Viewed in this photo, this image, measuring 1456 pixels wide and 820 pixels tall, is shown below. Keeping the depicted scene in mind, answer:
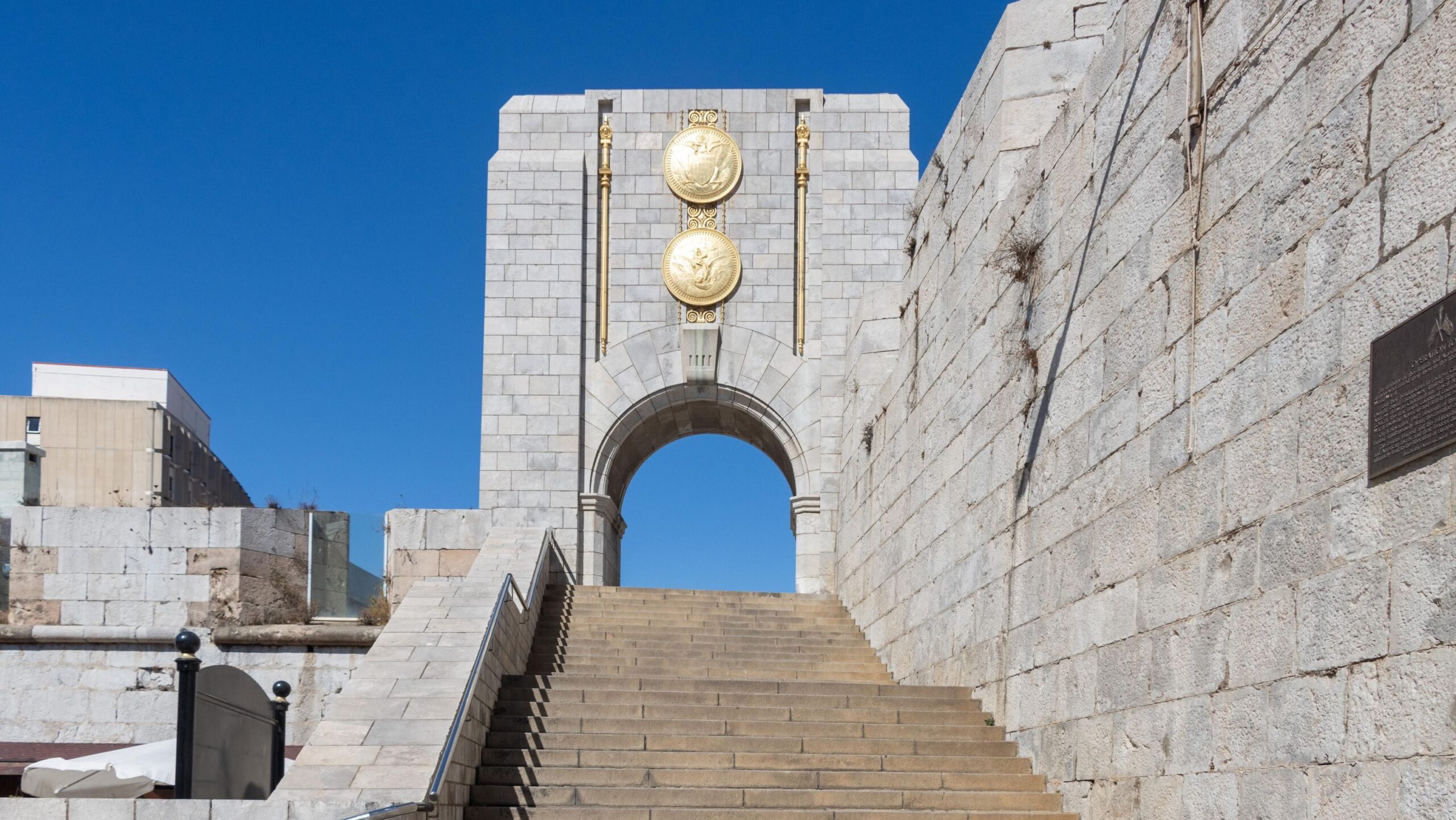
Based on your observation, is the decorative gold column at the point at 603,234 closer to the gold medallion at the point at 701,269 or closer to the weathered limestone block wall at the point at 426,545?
the gold medallion at the point at 701,269

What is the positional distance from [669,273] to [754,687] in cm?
949

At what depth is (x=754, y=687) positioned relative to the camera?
31.0ft

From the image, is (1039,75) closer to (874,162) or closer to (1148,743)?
(1148,743)

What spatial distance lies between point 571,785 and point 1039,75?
219 inches

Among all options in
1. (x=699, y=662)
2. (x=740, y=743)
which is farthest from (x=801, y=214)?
(x=740, y=743)

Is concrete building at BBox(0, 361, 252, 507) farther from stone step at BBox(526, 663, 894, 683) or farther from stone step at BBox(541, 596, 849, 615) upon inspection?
stone step at BBox(526, 663, 894, 683)

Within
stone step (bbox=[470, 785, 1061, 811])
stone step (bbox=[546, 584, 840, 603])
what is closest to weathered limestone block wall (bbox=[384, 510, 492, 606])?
stone step (bbox=[546, 584, 840, 603])

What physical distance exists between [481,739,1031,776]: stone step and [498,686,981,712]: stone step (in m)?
0.86

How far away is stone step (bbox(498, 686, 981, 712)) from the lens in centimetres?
922

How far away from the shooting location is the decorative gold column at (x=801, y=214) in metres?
18.2

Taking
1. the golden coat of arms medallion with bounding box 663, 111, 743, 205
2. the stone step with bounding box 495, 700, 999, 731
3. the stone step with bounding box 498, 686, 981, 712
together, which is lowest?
the stone step with bounding box 495, 700, 999, 731

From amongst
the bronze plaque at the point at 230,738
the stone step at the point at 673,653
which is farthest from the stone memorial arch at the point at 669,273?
the bronze plaque at the point at 230,738

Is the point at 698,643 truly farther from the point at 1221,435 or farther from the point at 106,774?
the point at 1221,435

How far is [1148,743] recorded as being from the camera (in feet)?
21.0
